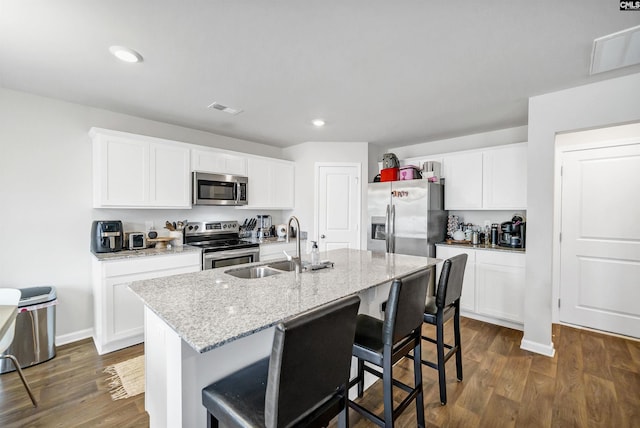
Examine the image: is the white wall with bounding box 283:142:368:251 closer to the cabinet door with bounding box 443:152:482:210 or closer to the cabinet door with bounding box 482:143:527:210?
the cabinet door with bounding box 443:152:482:210

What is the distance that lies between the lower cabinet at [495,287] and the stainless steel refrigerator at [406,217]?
389 millimetres

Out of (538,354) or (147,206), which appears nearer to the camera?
(538,354)

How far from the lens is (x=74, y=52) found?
1.93 metres

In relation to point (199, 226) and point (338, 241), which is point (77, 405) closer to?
point (199, 226)

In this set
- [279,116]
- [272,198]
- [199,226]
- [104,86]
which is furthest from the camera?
[272,198]

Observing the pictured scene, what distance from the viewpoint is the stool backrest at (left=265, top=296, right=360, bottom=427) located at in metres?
0.85

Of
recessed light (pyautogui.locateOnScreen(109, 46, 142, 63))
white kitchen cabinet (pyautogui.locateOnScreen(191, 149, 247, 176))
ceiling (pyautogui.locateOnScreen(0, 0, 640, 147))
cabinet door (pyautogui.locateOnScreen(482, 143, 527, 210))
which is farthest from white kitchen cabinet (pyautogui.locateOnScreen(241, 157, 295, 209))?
cabinet door (pyautogui.locateOnScreen(482, 143, 527, 210))

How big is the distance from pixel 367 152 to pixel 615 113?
107 inches

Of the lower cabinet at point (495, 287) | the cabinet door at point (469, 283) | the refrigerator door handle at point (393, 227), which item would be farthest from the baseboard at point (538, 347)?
the refrigerator door handle at point (393, 227)

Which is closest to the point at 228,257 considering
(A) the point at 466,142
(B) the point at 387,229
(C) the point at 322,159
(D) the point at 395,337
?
(C) the point at 322,159

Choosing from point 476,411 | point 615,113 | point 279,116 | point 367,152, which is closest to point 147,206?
point 279,116

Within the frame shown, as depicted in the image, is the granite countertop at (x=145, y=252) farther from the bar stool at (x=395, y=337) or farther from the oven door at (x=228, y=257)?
the bar stool at (x=395, y=337)

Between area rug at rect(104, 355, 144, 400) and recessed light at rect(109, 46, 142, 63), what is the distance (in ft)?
7.92

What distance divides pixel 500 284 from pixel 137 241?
4129 mm
